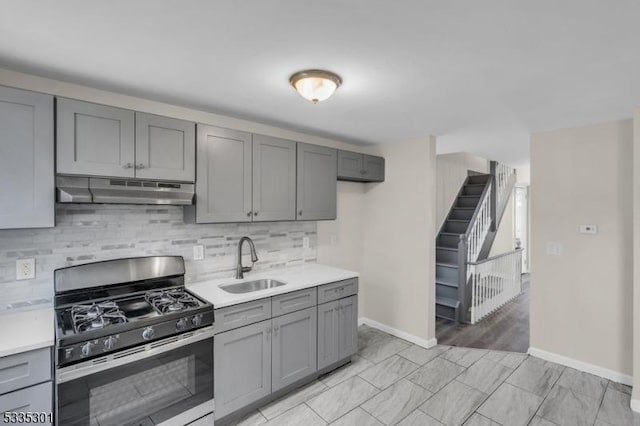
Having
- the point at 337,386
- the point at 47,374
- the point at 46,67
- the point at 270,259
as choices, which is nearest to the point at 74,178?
the point at 46,67

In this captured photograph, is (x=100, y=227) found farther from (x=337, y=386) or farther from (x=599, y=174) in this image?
(x=599, y=174)

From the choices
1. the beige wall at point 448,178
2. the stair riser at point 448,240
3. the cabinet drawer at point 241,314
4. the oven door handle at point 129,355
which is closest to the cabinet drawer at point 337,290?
the cabinet drawer at point 241,314

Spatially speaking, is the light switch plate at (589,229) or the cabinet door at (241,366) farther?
the light switch plate at (589,229)

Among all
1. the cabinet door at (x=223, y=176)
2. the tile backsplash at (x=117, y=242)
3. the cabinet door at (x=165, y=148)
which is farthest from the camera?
the cabinet door at (x=223, y=176)

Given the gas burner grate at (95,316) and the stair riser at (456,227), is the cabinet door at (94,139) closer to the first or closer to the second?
the gas burner grate at (95,316)

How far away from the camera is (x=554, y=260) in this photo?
127 inches

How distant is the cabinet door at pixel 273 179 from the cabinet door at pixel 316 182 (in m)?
0.10

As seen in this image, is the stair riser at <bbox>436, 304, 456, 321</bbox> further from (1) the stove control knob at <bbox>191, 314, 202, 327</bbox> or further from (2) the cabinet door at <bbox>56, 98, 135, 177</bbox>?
(2) the cabinet door at <bbox>56, 98, 135, 177</bbox>

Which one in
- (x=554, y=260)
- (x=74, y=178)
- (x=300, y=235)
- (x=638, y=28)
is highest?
(x=638, y=28)

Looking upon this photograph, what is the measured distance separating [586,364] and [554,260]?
3.28ft

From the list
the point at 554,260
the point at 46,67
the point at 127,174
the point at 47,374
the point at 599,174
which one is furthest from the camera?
the point at 554,260

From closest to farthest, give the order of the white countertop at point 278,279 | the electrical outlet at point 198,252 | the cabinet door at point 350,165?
the white countertop at point 278,279 < the electrical outlet at point 198,252 < the cabinet door at point 350,165

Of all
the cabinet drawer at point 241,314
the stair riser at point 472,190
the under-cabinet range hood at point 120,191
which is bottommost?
the cabinet drawer at point 241,314

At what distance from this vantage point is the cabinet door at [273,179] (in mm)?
2729
